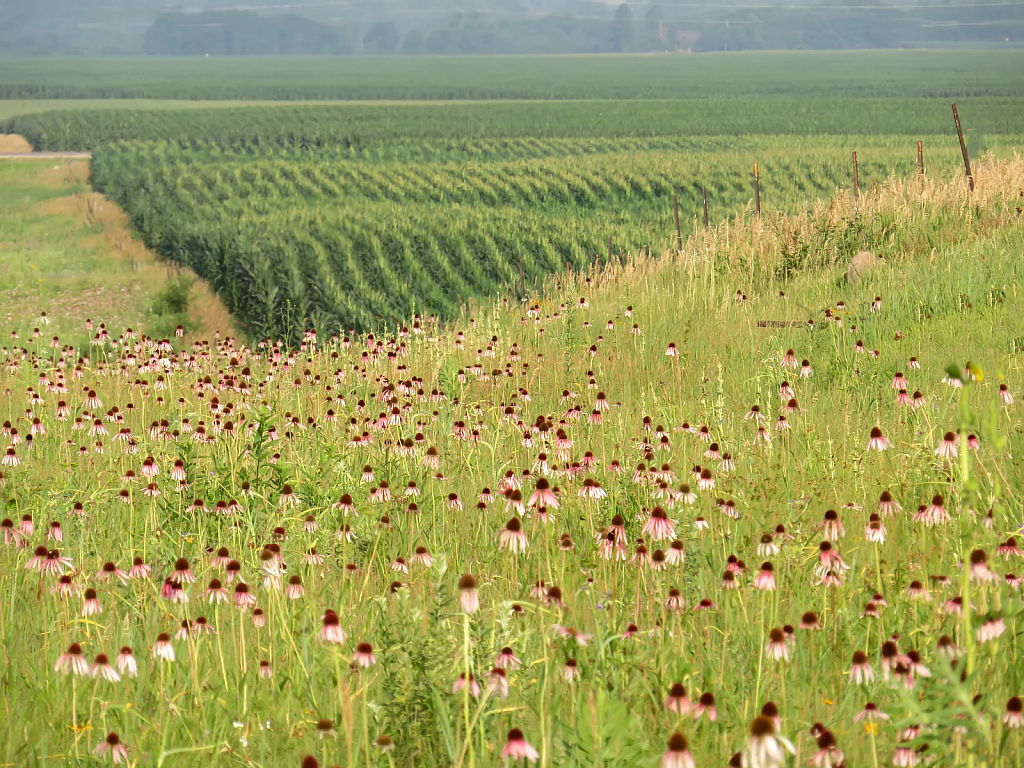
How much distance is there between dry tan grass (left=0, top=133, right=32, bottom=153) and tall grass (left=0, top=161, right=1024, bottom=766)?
55578 millimetres

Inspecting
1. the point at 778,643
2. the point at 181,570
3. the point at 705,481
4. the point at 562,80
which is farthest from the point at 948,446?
the point at 562,80

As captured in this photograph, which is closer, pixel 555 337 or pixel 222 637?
pixel 222 637

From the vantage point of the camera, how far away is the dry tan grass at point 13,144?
56.9 meters

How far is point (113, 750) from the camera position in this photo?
2037 mm

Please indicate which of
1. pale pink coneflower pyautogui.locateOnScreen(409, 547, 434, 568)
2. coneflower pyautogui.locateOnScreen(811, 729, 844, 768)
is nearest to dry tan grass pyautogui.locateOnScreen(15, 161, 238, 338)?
pale pink coneflower pyautogui.locateOnScreen(409, 547, 434, 568)

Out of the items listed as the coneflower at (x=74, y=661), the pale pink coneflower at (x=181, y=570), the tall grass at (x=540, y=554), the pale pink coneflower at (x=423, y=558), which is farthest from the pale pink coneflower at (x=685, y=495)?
the coneflower at (x=74, y=661)

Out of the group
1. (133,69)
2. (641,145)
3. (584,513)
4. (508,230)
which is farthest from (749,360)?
(133,69)

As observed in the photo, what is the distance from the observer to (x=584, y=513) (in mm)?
4004

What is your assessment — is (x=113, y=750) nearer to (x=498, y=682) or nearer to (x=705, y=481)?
(x=498, y=682)

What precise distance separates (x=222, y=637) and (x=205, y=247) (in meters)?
23.4

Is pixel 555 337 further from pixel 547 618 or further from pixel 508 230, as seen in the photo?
pixel 508 230

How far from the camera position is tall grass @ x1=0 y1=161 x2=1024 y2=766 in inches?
91.7

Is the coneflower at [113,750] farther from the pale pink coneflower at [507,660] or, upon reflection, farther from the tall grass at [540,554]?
the pale pink coneflower at [507,660]

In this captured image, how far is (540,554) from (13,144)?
65.9 meters
